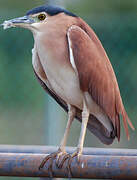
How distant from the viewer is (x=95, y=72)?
283cm

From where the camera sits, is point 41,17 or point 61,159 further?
point 41,17

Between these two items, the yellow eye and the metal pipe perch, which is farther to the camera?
the yellow eye

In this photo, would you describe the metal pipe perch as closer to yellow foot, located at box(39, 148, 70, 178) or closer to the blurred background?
yellow foot, located at box(39, 148, 70, 178)

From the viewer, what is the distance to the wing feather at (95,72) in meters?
2.75

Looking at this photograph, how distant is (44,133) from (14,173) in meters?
2.62

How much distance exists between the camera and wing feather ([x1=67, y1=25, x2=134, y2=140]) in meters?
2.75

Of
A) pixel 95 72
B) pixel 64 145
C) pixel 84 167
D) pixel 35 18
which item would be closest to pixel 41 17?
pixel 35 18

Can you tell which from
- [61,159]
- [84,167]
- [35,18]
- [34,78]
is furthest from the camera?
[34,78]

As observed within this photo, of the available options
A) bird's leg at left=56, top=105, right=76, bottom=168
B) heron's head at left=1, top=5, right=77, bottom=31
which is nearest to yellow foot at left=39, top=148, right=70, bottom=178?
bird's leg at left=56, top=105, right=76, bottom=168

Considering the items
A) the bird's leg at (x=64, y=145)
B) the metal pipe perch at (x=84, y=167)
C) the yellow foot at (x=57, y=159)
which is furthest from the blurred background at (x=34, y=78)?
the metal pipe perch at (x=84, y=167)

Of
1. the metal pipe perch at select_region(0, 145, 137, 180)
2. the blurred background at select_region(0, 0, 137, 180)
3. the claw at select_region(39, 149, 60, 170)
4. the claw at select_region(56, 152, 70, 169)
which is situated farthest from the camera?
the blurred background at select_region(0, 0, 137, 180)

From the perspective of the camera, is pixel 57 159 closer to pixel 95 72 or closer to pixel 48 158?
pixel 48 158

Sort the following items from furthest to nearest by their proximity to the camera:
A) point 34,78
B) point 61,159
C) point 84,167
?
point 34,78, point 61,159, point 84,167

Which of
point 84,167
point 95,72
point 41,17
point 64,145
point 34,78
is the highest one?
point 41,17
